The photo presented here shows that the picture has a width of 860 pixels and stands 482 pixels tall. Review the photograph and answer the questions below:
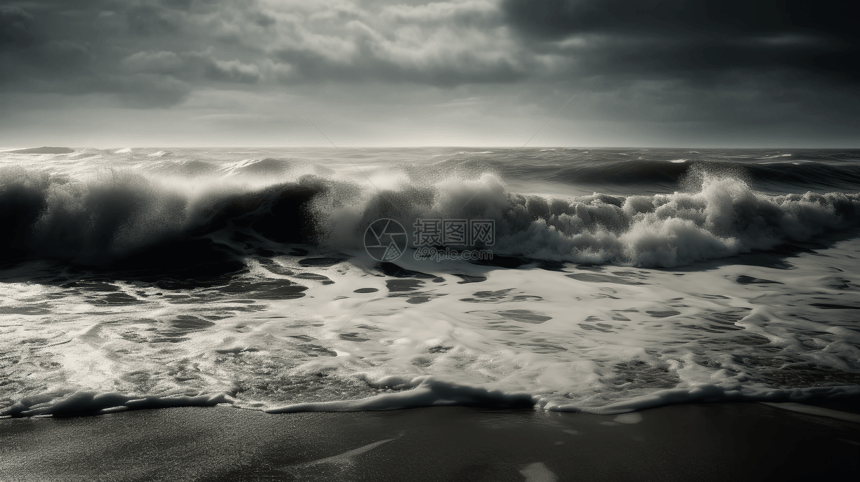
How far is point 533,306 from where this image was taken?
6070 mm

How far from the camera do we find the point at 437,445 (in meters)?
2.96

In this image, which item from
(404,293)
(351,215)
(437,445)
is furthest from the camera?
(351,215)

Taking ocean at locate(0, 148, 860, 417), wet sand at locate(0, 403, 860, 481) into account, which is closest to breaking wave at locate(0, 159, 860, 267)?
ocean at locate(0, 148, 860, 417)

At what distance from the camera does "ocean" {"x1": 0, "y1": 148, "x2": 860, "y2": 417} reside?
3.73 metres

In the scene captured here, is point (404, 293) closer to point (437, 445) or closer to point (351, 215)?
point (437, 445)

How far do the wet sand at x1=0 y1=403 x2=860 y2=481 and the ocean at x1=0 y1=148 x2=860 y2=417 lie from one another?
19cm

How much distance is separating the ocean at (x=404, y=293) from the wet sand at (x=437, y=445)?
0.19 metres

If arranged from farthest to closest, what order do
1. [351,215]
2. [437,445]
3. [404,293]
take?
1. [351,215]
2. [404,293]
3. [437,445]

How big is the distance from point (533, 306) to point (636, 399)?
2.62 metres

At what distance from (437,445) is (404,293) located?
3.87 m

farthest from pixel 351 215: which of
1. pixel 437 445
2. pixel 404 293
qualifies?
pixel 437 445

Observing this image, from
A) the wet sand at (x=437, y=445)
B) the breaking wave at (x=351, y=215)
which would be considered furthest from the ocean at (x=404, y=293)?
the wet sand at (x=437, y=445)

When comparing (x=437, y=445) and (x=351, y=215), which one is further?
(x=351, y=215)

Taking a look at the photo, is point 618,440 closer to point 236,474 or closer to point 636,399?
point 636,399
